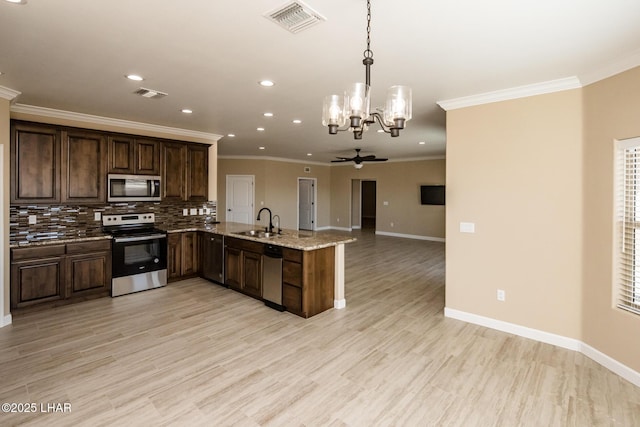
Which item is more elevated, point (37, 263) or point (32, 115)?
point (32, 115)

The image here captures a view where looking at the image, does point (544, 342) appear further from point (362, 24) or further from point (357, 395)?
point (362, 24)

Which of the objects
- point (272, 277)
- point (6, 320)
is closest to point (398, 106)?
point (272, 277)

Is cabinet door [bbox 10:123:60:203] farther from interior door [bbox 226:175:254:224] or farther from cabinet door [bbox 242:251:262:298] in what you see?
interior door [bbox 226:175:254:224]

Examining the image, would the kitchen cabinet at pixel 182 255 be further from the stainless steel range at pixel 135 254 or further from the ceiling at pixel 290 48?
the ceiling at pixel 290 48

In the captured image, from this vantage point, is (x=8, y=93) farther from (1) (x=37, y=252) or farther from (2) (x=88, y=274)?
(2) (x=88, y=274)

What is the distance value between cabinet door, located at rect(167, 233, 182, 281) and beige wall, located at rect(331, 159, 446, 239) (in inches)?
295

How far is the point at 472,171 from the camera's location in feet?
12.5

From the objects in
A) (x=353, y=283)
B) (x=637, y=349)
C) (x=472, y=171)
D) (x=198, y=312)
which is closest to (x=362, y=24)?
(x=472, y=171)

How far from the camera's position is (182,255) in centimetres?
A: 553

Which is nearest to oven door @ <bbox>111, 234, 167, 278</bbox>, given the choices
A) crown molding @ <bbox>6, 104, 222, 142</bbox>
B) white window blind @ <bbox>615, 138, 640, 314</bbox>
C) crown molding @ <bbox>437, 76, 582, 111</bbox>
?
crown molding @ <bbox>6, 104, 222, 142</bbox>

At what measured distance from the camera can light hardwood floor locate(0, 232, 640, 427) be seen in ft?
7.39

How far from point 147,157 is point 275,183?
5.64 meters

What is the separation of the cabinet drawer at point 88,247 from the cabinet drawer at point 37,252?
0.11 m

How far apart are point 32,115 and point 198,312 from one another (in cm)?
351
